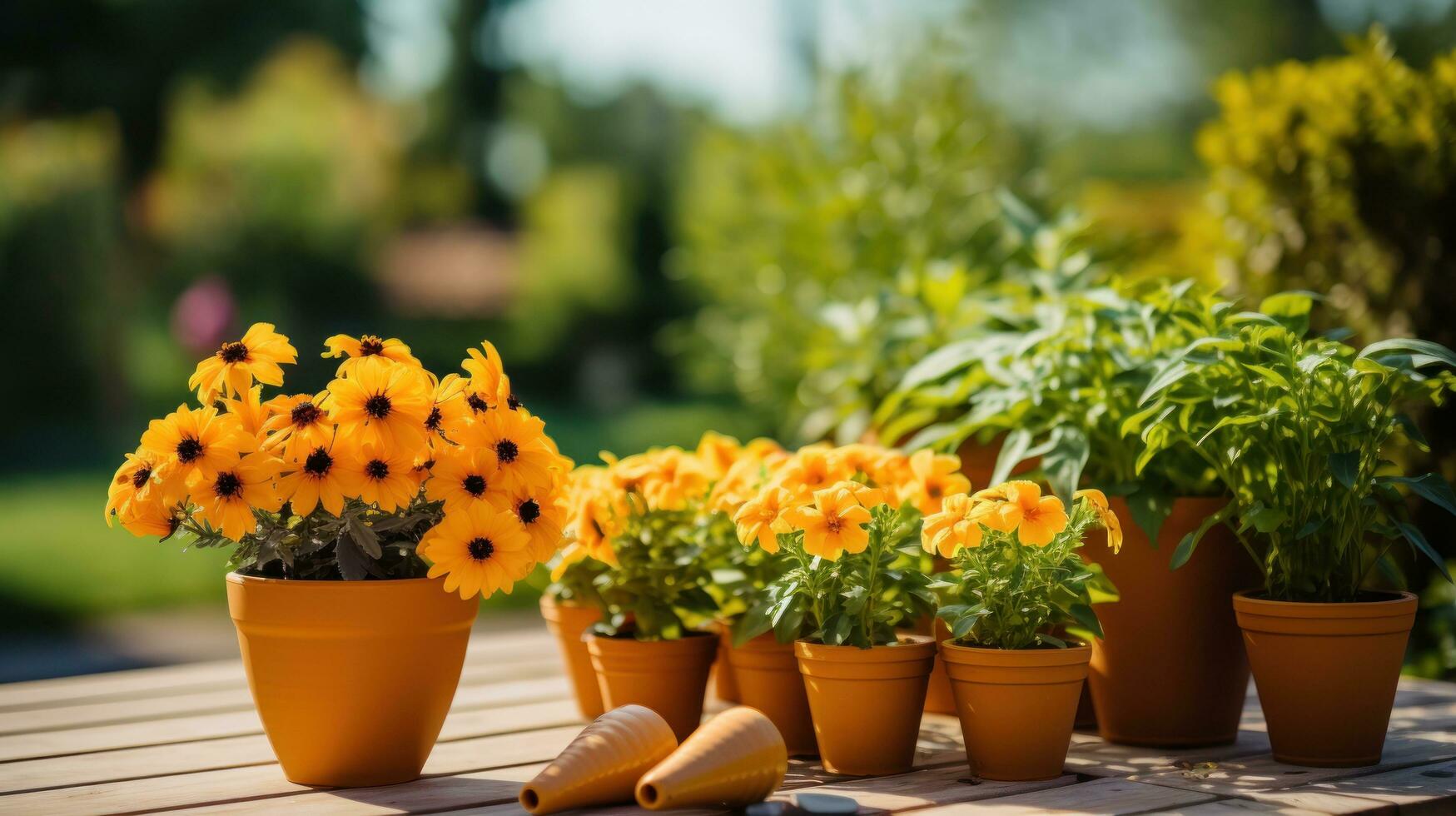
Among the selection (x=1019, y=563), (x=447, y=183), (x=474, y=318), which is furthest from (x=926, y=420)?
(x=447, y=183)

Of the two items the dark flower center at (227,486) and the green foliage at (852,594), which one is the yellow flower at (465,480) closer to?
the dark flower center at (227,486)

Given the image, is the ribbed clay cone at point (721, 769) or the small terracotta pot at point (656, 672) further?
the small terracotta pot at point (656, 672)

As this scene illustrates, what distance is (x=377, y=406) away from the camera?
143 cm

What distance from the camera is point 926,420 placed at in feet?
6.84

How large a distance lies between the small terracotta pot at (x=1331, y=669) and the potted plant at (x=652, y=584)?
74 centimetres

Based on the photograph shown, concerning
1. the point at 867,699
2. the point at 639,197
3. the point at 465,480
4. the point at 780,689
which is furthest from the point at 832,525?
the point at 639,197

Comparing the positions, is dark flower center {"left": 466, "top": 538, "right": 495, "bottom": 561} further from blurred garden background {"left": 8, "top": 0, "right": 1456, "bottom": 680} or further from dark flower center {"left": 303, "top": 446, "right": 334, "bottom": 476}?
blurred garden background {"left": 8, "top": 0, "right": 1456, "bottom": 680}

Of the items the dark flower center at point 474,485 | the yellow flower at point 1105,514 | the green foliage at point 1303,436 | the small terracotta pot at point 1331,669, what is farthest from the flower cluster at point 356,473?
the small terracotta pot at point 1331,669

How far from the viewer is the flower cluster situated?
54.8 inches

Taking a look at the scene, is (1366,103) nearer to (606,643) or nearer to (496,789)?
(606,643)

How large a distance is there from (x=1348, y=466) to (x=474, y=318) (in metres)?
10.8

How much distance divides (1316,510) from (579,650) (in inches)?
41.9

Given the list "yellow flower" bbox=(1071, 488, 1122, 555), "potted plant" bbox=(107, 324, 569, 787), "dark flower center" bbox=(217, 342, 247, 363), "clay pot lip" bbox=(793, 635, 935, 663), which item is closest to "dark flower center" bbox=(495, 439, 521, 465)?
"potted plant" bbox=(107, 324, 569, 787)

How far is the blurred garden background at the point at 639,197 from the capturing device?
8.36 feet
